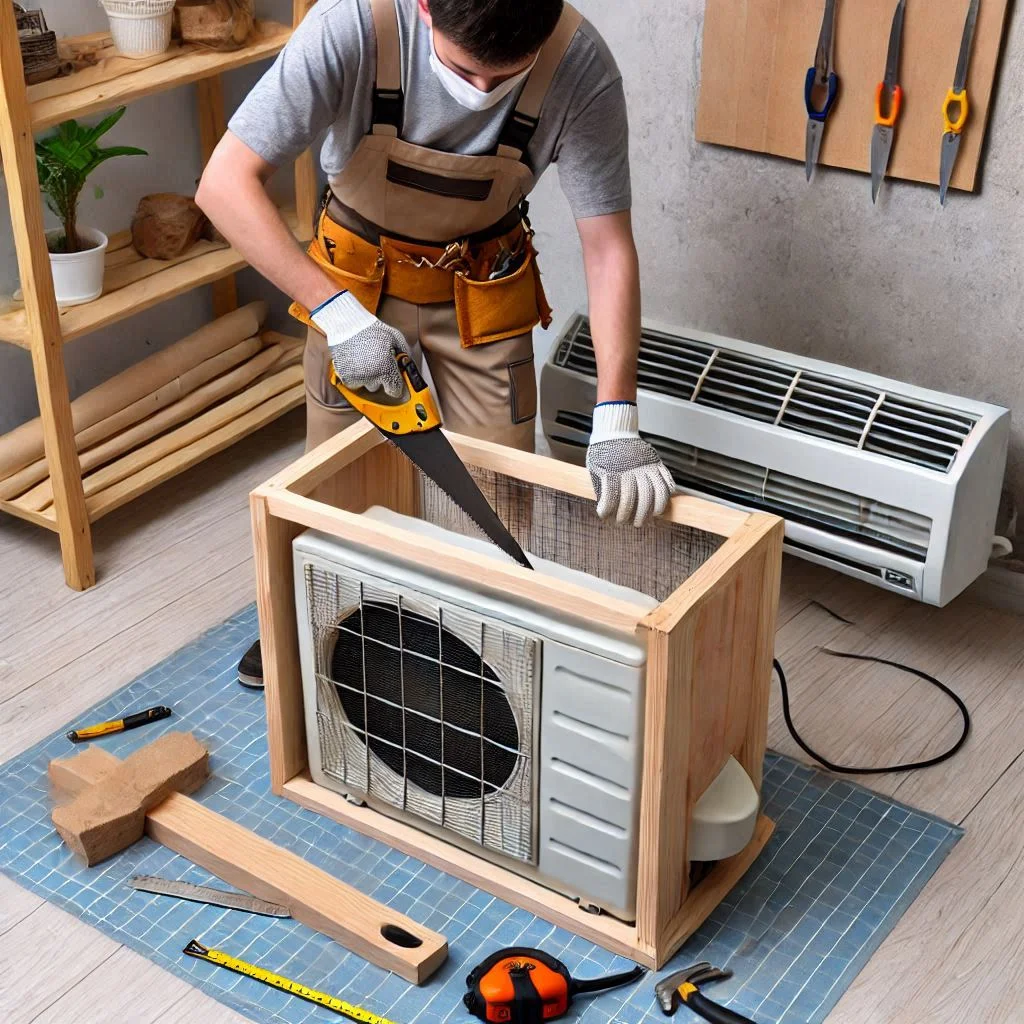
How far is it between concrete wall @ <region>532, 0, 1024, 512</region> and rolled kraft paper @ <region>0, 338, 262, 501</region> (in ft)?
2.59

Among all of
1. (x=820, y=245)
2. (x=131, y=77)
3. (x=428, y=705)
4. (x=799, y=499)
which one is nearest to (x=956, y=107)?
(x=820, y=245)

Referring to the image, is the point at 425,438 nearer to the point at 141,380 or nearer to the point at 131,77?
the point at 131,77

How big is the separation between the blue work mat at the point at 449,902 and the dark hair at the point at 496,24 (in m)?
1.08

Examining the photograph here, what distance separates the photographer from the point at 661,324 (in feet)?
7.99

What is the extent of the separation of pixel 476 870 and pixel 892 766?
692 mm

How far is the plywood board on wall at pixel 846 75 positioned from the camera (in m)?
2.07

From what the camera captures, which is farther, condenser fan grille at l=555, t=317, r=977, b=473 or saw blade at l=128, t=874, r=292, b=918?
condenser fan grille at l=555, t=317, r=977, b=473

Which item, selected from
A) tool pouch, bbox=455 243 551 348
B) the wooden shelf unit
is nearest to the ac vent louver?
tool pouch, bbox=455 243 551 348

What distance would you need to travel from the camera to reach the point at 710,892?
1.76 metres

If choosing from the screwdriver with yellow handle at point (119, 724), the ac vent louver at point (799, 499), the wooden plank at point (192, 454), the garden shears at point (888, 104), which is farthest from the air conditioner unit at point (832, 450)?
the screwdriver with yellow handle at point (119, 724)

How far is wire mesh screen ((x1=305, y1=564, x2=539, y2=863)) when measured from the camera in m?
1.62

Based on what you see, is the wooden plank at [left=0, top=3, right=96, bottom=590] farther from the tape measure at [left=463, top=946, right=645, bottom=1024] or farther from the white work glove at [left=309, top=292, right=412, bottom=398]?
the tape measure at [left=463, top=946, right=645, bottom=1024]

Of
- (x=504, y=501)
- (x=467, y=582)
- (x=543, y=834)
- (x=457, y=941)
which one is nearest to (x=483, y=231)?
(x=504, y=501)

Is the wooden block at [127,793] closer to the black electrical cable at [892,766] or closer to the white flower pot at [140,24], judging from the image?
the black electrical cable at [892,766]
